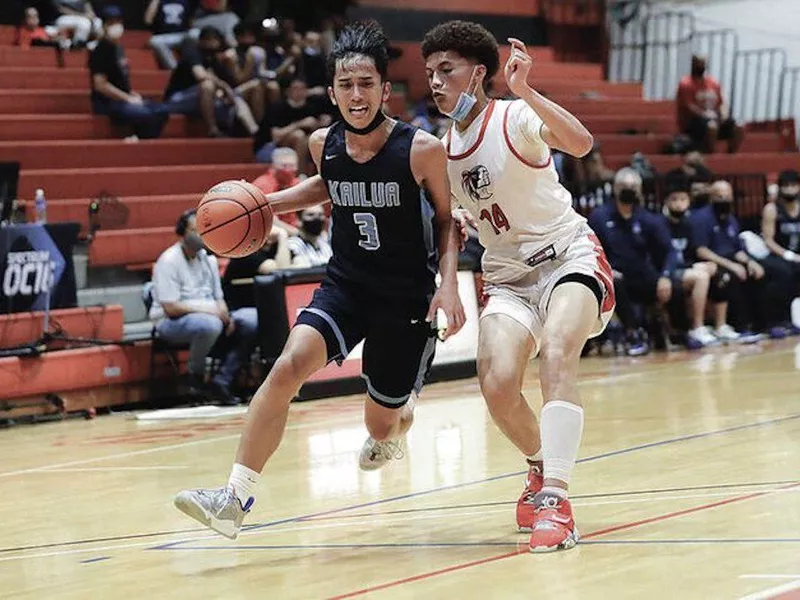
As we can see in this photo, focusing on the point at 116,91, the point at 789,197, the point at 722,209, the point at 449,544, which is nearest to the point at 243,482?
the point at 449,544

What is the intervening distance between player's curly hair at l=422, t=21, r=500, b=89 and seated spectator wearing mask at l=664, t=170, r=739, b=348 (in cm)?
930

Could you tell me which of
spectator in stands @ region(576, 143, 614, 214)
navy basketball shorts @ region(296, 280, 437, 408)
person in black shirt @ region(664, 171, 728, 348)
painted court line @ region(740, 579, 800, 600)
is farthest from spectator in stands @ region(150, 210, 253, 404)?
painted court line @ region(740, 579, 800, 600)

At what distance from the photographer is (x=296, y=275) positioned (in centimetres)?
1205

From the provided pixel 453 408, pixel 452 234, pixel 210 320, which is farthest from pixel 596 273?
pixel 210 320

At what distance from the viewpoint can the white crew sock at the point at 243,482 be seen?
5.65 m

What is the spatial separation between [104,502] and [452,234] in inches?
99.0

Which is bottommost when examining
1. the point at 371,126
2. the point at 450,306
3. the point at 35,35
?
the point at 35,35

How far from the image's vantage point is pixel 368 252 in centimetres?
598

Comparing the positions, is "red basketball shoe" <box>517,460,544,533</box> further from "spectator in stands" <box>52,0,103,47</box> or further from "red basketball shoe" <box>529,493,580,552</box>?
"spectator in stands" <box>52,0,103,47</box>

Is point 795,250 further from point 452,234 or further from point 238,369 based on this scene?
point 452,234

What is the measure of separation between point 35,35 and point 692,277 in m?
7.62

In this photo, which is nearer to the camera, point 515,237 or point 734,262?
point 515,237

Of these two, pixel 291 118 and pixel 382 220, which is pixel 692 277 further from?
pixel 382 220

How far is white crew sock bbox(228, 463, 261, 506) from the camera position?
5.65 meters
